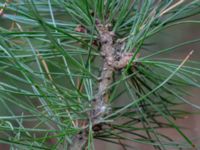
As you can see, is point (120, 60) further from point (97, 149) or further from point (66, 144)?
point (97, 149)

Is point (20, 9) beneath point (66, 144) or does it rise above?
above

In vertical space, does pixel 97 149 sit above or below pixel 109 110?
above

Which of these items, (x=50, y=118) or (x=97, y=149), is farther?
(x=97, y=149)

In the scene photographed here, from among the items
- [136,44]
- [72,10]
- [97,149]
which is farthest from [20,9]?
[97,149]

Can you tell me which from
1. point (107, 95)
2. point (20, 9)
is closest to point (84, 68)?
point (107, 95)

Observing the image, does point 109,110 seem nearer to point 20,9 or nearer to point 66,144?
point 66,144

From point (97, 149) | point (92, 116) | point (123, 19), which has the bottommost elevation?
point (92, 116)
